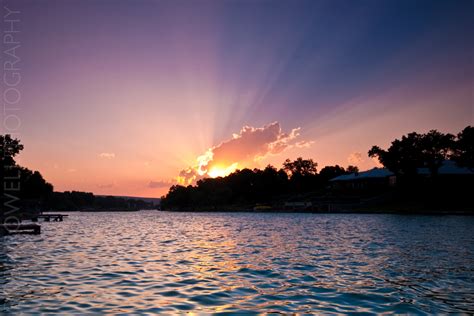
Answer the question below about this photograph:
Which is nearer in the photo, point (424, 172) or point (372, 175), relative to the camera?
point (424, 172)

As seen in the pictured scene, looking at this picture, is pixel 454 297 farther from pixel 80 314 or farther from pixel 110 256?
pixel 110 256

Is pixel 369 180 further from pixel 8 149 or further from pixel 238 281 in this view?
pixel 238 281

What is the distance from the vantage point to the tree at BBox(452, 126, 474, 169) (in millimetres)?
101750

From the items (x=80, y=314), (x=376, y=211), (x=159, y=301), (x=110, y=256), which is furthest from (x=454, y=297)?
(x=376, y=211)

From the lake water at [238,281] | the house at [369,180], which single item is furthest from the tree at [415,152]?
the lake water at [238,281]

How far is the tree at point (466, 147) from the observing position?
102 m

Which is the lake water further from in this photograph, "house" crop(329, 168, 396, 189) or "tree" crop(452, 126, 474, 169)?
"house" crop(329, 168, 396, 189)

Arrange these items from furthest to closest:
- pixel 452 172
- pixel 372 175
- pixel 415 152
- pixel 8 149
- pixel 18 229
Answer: pixel 372 175, pixel 452 172, pixel 415 152, pixel 8 149, pixel 18 229

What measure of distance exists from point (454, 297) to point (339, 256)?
11.8 m

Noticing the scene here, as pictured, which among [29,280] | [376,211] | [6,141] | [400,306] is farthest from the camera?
[376,211]

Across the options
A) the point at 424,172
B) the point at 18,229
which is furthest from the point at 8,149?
the point at 424,172

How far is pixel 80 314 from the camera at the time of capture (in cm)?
1230

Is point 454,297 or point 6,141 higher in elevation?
point 6,141

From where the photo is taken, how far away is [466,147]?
103125 mm
